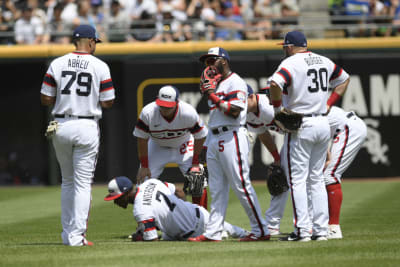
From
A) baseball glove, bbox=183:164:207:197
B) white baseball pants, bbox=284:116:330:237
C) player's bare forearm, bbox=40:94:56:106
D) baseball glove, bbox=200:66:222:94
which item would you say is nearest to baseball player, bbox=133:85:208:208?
baseball glove, bbox=183:164:207:197

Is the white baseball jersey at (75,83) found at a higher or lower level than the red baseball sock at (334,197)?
higher

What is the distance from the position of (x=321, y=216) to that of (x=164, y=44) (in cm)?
1054

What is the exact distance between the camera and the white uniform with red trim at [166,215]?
287 inches

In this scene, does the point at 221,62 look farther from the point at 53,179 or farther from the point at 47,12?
the point at 47,12

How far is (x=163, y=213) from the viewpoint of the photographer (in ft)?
24.3

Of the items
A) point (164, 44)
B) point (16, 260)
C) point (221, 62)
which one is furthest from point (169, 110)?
point (164, 44)

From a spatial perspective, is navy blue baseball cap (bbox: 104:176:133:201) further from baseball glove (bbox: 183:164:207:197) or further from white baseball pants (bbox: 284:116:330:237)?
white baseball pants (bbox: 284:116:330:237)

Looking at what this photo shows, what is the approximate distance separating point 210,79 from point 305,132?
1035mm

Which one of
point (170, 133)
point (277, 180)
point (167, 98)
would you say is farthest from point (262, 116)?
point (170, 133)

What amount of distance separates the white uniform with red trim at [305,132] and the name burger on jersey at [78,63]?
1836mm

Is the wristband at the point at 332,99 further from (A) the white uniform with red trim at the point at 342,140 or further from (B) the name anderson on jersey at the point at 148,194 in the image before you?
(B) the name anderson on jersey at the point at 148,194

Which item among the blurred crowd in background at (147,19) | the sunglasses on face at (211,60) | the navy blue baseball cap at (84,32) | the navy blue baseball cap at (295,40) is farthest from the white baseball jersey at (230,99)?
the blurred crowd in background at (147,19)

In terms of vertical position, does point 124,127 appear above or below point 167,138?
below

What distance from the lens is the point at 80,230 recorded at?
23.7ft
